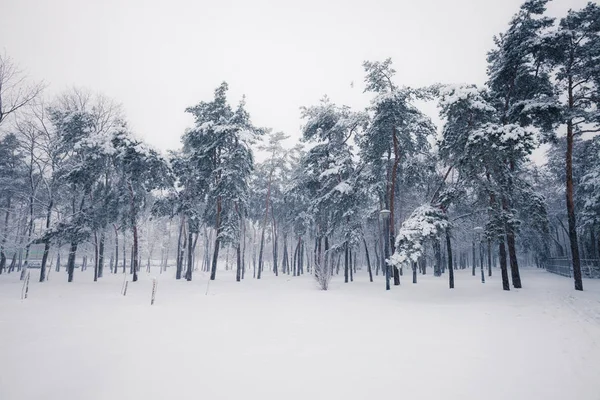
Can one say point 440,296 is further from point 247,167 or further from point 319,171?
point 247,167

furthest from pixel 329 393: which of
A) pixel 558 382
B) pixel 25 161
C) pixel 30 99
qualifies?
pixel 25 161

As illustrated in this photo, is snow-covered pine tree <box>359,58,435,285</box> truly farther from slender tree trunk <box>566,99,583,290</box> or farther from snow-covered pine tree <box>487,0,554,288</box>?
slender tree trunk <box>566,99,583,290</box>

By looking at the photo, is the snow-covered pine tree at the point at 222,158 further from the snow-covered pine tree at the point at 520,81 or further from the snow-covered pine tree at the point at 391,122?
the snow-covered pine tree at the point at 520,81

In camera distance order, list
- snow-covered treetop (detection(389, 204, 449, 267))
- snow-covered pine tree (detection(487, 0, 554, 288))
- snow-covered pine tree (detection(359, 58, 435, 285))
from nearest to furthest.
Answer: snow-covered treetop (detection(389, 204, 449, 267)), snow-covered pine tree (detection(487, 0, 554, 288)), snow-covered pine tree (detection(359, 58, 435, 285))

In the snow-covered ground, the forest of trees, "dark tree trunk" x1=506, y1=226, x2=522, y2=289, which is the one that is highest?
the forest of trees

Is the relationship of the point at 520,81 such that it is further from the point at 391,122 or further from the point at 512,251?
the point at 512,251

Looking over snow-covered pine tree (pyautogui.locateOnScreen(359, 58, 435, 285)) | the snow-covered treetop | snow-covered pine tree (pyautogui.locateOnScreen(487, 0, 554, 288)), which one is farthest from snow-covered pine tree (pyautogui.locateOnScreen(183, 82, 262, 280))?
snow-covered pine tree (pyautogui.locateOnScreen(487, 0, 554, 288))

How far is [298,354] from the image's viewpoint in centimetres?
603

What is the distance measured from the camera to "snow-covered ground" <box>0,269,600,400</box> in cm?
435

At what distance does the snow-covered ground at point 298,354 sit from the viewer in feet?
14.3

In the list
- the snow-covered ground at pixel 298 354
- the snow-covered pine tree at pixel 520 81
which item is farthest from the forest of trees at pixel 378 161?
the snow-covered ground at pixel 298 354

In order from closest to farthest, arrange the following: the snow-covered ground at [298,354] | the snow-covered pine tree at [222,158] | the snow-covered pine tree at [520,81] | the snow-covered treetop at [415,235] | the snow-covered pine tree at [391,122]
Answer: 1. the snow-covered ground at [298,354]
2. the snow-covered treetop at [415,235]
3. the snow-covered pine tree at [520,81]
4. the snow-covered pine tree at [391,122]
5. the snow-covered pine tree at [222,158]

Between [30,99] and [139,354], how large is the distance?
78.3 ft

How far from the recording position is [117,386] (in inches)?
174
